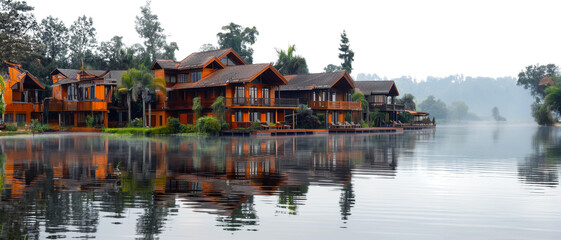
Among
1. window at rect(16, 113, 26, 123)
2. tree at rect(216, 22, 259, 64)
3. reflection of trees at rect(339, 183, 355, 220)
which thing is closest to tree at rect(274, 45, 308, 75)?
tree at rect(216, 22, 259, 64)

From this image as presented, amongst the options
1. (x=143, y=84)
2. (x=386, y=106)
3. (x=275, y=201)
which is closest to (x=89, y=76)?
(x=143, y=84)

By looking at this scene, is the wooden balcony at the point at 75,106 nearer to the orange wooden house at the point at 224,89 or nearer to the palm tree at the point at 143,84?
the palm tree at the point at 143,84

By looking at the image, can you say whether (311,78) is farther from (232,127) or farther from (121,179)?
(121,179)

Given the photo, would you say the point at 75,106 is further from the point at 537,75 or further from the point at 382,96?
the point at 537,75

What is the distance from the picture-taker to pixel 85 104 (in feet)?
212

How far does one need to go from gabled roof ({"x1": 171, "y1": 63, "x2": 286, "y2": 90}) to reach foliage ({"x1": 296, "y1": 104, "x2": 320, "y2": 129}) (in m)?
4.44

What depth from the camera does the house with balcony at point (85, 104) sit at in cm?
6481

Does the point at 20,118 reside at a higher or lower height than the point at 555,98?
lower

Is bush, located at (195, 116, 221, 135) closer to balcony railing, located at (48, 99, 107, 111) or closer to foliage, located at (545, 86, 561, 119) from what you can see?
balcony railing, located at (48, 99, 107, 111)

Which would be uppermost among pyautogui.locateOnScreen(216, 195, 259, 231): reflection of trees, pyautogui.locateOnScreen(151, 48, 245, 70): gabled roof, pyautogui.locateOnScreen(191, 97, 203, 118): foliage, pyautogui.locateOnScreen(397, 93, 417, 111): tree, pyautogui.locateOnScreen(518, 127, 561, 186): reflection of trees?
pyautogui.locateOnScreen(151, 48, 245, 70): gabled roof

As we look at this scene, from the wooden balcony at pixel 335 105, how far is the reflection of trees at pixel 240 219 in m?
55.0

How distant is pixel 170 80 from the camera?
66.1 m

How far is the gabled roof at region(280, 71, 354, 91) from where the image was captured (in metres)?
67.3

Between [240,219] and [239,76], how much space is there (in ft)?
158
